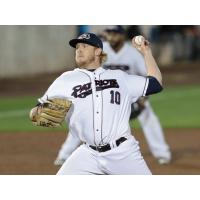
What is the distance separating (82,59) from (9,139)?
6.60m

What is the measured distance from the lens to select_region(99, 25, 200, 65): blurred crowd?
30.1 metres

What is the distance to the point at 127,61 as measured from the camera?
10.6 m

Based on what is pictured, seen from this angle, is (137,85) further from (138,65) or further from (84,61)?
(138,65)

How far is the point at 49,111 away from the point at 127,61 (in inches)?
165

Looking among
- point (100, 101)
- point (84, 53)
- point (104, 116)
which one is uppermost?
point (84, 53)

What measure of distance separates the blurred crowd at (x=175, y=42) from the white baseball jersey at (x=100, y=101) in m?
23.4

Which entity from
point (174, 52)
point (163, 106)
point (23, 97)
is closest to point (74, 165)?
point (163, 106)

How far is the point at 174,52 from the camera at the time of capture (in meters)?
30.9

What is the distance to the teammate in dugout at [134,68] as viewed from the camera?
34.5 ft

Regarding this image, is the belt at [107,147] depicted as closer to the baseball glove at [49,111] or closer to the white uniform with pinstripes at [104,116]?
the white uniform with pinstripes at [104,116]

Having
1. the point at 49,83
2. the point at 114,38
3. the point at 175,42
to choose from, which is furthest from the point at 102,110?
the point at 175,42

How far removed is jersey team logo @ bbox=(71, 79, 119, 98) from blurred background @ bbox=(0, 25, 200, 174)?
3479 millimetres

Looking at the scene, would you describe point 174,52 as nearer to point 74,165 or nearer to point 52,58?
point 52,58

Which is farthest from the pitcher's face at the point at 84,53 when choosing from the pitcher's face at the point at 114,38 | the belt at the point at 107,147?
the pitcher's face at the point at 114,38
